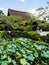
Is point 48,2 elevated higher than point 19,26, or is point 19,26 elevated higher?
point 48,2

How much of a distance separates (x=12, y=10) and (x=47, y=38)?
84.1 feet

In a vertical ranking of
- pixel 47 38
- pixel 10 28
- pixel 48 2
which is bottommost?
pixel 10 28

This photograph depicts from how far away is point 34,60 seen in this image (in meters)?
3.27

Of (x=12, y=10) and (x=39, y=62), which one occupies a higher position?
(x=39, y=62)

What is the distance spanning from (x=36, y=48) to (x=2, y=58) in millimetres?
795

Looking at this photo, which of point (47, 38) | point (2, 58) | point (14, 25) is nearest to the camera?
point (2, 58)

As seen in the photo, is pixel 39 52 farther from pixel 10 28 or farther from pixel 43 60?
pixel 10 28

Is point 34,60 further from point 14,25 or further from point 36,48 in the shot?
point 14,25

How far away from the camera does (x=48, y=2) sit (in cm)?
2247

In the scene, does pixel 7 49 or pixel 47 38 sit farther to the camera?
pixel 47 38

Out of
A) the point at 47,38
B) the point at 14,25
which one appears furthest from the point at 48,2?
the point at 14,25

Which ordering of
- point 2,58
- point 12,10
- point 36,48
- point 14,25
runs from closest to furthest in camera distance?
point 2,58 → point 36,48 → point 14,25 → point 12,10

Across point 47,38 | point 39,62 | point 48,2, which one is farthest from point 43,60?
point 48,2

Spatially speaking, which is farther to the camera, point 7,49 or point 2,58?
point 7,49
